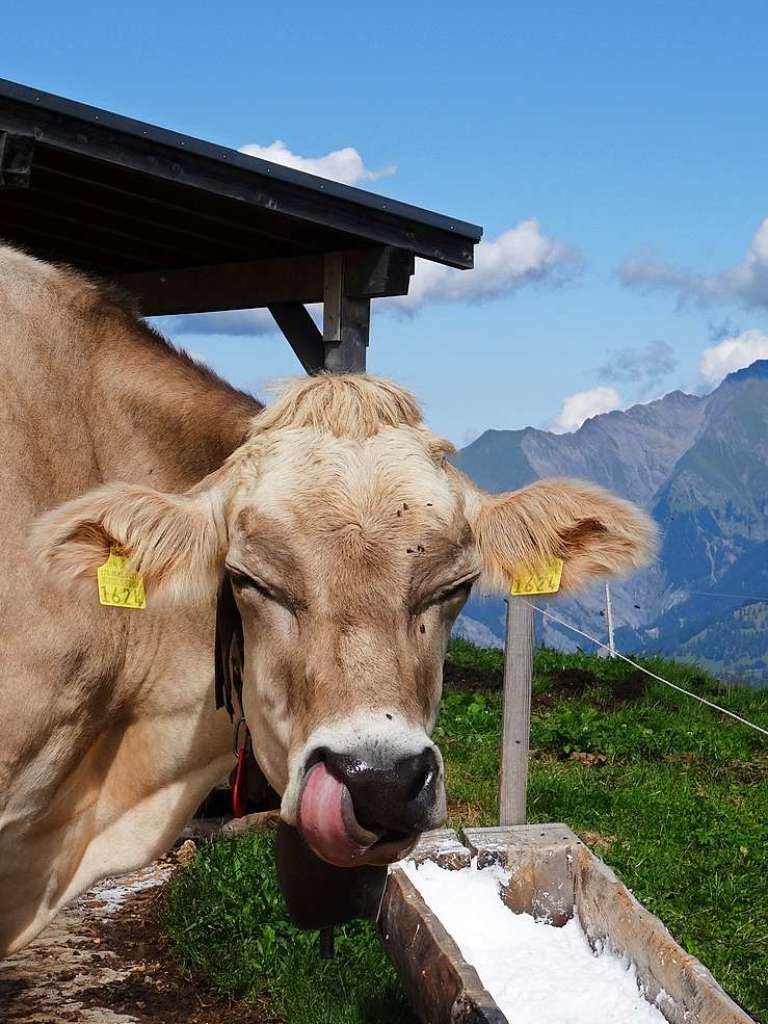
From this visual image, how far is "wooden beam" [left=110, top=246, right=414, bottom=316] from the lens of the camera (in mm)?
5969

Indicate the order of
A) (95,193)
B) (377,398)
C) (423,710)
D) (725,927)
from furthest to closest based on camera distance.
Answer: (95,193) < (725,927) < (377,398) < (423,710)

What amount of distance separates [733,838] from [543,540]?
140 inches

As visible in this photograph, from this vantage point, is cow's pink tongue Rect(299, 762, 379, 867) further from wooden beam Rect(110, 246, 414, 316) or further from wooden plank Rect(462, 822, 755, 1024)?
wooden beam Rect(110, 246, 414, 316)

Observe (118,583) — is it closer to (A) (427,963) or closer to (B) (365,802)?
(B) (365,802)

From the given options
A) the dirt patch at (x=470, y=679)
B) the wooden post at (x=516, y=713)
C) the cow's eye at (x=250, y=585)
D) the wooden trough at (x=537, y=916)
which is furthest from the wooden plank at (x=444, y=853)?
the dirt patch at (x=470, y=679)

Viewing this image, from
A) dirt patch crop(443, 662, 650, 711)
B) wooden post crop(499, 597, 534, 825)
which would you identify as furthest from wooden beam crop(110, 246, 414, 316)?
dirt patch crop(443, 662, 650, 711)

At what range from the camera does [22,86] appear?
466 centimetres

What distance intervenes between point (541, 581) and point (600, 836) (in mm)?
3316

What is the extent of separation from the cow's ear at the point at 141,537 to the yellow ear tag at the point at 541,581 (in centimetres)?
81

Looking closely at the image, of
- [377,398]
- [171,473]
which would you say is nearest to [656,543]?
[377,398]

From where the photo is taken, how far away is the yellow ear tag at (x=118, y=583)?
3002 millimetres

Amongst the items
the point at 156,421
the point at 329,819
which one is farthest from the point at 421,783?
the point at 156,421

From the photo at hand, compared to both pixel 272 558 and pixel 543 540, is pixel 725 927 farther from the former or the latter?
pixel 272 558

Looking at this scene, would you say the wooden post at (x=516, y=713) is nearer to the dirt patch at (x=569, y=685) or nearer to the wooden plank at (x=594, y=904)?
the wooden plank at (x=594, y=904)
